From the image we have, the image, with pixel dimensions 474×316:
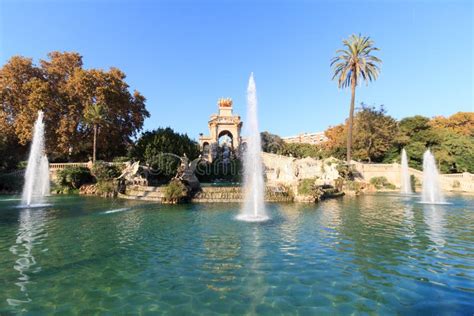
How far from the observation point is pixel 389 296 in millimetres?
4863

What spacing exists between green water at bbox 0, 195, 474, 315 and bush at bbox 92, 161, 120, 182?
1746cm

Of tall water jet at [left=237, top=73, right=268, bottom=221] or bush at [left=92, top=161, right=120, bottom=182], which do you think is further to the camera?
bush at [left=92, top=161, right=120, bottom=182]

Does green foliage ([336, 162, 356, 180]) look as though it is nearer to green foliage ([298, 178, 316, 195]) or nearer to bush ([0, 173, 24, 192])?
green foliage ([298, 178, 316, 195])

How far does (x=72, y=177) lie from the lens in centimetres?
2945

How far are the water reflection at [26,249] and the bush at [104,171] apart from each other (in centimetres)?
1504

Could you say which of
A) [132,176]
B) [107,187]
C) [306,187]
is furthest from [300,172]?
[107,187]

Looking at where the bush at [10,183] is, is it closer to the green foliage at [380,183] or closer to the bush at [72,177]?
the bush at [72,177]

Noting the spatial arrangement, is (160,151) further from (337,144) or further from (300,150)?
(300,150)

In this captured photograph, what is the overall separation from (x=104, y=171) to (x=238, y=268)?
26.3 meters

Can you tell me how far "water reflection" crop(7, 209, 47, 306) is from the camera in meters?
5.05

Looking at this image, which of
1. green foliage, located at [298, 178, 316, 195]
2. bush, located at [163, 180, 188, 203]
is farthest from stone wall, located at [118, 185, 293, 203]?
green foliage, located at [298, 178, 316, 195]

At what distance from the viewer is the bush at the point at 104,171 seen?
28172 millimetres

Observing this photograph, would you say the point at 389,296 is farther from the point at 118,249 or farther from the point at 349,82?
the point at 349,82

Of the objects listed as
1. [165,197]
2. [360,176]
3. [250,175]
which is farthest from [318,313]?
[360,176]
